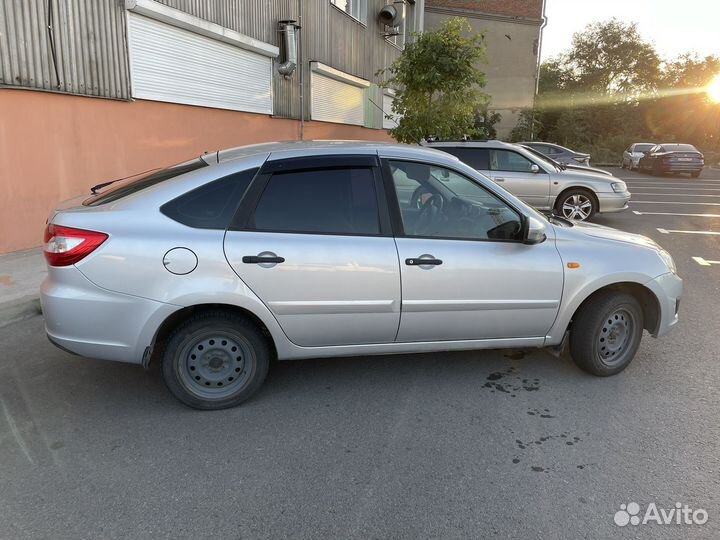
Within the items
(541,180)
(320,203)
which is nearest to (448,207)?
(320,203)

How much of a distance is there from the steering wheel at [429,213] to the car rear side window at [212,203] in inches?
45.4

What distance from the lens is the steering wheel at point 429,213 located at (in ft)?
12.5

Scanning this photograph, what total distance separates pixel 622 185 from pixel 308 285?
997cm

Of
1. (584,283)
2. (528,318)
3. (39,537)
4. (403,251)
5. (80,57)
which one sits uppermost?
(80,57)

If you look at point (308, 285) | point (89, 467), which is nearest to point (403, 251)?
point (308, 285)

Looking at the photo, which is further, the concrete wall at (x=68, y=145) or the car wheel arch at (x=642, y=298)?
the concrete wall at (x=68, y=145)

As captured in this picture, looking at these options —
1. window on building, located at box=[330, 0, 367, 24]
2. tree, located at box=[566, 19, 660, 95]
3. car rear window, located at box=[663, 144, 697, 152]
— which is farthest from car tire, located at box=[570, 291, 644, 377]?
tree, located at box=[566, 19, 660, 95]

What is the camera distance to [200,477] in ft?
9.63

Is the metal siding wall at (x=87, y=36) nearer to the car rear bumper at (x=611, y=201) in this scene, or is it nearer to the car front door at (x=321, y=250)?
the car front door at (x=321, y=250)

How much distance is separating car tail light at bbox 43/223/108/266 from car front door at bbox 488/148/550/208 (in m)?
8.70

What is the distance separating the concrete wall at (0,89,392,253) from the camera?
7125 mm

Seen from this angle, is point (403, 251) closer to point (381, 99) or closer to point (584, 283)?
point (584, 283)

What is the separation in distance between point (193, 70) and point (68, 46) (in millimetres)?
2880

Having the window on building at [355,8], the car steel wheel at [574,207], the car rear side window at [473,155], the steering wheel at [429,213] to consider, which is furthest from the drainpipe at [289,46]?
the steering wheel at [429,213]
